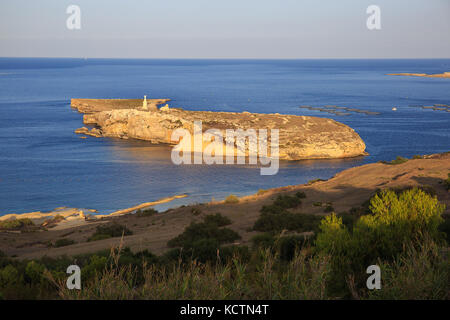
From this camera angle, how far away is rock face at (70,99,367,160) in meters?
44.9

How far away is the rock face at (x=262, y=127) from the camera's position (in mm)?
44938

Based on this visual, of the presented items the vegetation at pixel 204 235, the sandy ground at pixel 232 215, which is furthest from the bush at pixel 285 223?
the vegetation at pixel 204 235

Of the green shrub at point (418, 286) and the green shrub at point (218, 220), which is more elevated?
the green shrub at point (418, 286)

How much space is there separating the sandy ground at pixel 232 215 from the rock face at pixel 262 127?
18.5 m

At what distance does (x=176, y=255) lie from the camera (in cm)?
975

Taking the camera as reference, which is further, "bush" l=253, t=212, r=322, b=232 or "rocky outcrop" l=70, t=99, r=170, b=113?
"rocky outcrop" l=70, t=99, r=170, b=113

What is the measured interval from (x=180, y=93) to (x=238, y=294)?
3893 inches

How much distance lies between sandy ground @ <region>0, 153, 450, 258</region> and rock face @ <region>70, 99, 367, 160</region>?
18.5 meters

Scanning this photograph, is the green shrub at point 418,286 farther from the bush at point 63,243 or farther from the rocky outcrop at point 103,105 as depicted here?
the rocky outcrop at point 103,105

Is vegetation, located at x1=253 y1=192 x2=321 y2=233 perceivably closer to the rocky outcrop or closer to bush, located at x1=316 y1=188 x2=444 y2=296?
bush, located at x1=316 y1=188 x2=444 y2=296

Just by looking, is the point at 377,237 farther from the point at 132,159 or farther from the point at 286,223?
the point at 132,159

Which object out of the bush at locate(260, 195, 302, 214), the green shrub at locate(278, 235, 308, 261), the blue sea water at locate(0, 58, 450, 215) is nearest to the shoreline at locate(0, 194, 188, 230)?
the blue sea water at locate(0, 58, 450, 215)

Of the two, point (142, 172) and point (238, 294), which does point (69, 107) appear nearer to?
point (142, 172)

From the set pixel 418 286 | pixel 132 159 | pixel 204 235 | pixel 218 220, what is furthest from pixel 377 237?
pixel 132 159
